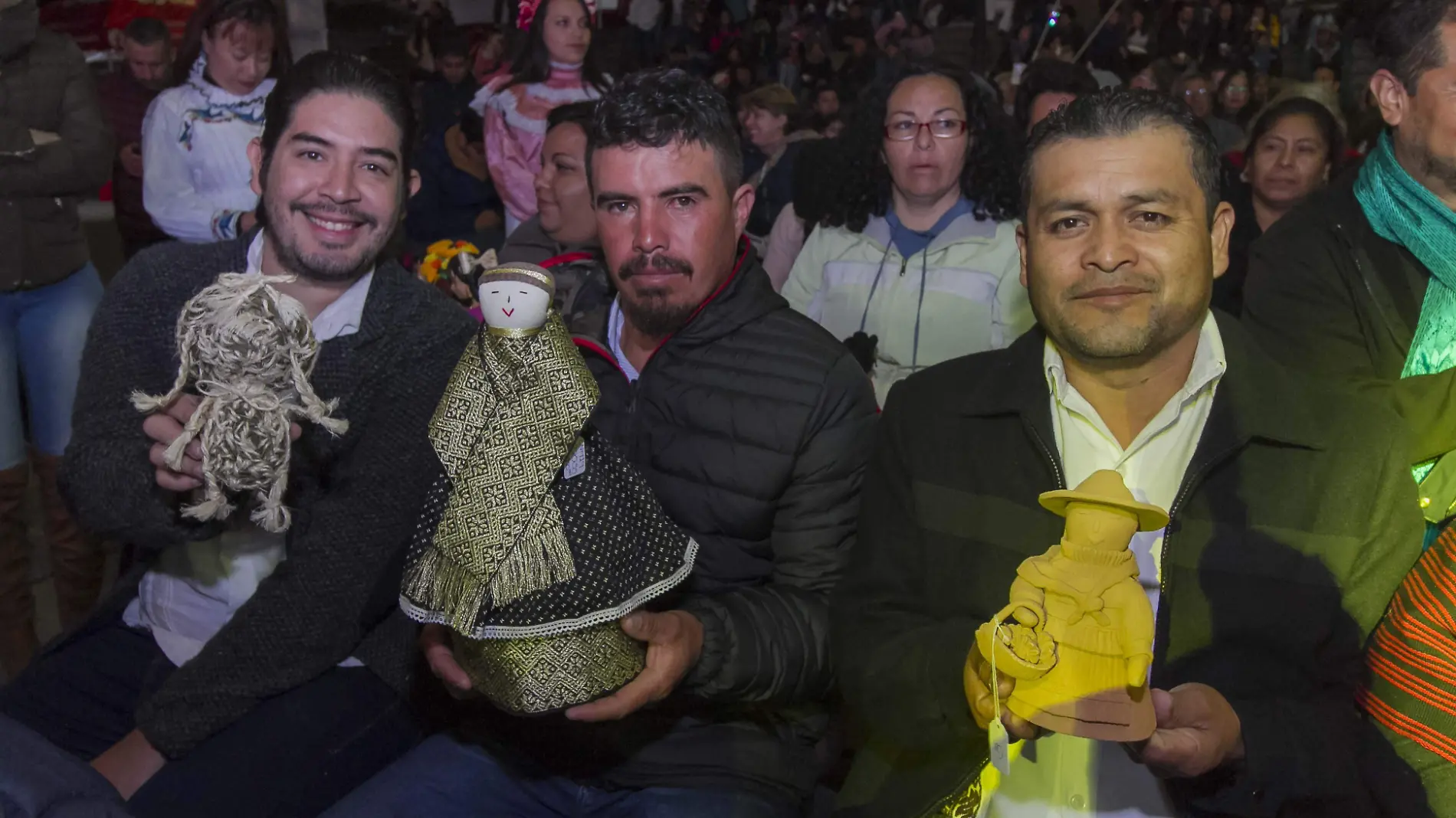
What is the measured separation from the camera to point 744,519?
2145 mm

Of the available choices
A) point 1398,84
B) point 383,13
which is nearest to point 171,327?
point 1398,84

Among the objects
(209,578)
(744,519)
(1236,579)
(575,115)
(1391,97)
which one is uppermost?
(1391,97)

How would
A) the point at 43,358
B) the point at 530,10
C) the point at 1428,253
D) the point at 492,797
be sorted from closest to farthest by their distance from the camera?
the point at 492,797
the point at 1428,253
the point at 43,358
the point at 530,10

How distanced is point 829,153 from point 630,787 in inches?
84.8

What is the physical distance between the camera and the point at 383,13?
6.98m

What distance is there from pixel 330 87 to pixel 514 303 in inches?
39.3

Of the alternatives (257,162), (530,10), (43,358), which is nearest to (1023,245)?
(257,162)

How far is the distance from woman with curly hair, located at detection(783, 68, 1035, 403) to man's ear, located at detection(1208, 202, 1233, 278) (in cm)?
127

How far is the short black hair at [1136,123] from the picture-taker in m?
A: 1.77

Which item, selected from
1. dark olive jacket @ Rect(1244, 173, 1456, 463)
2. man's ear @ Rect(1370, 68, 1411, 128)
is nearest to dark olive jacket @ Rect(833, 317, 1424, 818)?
dark olive jacket @ Rect(1244, 173, 1456, 463)

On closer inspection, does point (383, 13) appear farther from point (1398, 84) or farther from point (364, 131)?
point (1398, 84)

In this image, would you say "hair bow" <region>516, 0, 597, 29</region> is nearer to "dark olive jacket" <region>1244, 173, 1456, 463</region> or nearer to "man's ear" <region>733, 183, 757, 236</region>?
"man's ear" <region>733, 183, 757, 236</region>

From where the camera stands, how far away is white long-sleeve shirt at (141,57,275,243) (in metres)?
3.92

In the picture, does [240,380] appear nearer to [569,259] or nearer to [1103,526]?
[569,259]
